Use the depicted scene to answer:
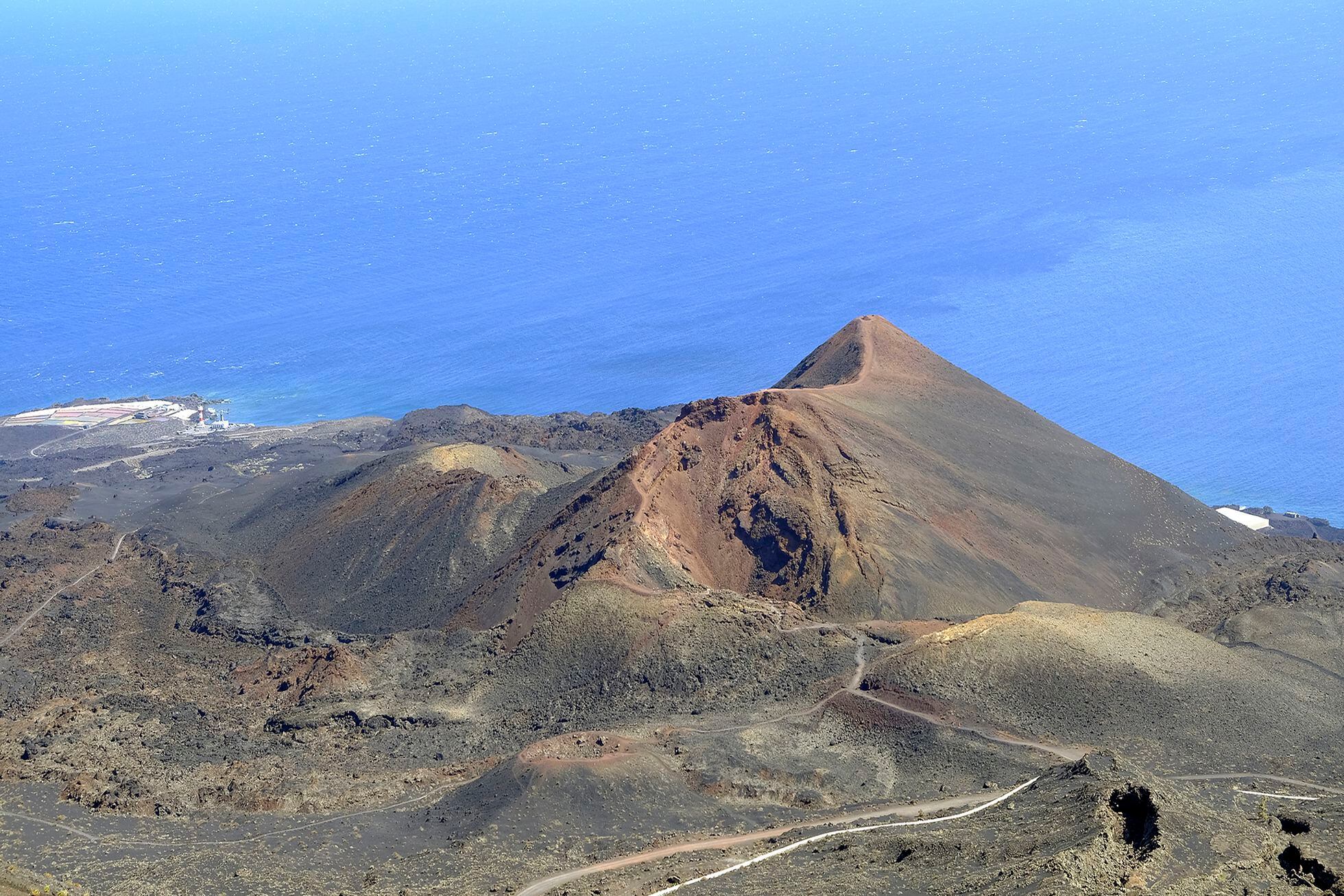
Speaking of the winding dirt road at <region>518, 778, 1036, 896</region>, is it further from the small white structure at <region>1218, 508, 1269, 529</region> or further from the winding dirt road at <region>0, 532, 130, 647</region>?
the small white structure at <region>1218, 508, 1269, 529</region>

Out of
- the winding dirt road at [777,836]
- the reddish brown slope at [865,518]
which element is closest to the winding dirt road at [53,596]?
the reddish brown slope at [865,518]

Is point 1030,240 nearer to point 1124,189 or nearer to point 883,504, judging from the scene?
point 1124,189

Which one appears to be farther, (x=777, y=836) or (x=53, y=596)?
(x=53, y=596)

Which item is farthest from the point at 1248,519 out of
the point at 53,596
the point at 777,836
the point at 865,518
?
the point at 53,596

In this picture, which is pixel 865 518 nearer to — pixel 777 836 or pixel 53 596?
pixel 777 836

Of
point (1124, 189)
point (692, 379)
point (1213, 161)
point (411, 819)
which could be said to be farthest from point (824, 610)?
point (1213, 161)

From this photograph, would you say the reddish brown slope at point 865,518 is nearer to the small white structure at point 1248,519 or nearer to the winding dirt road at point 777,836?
the small white structure at point 1248,519
